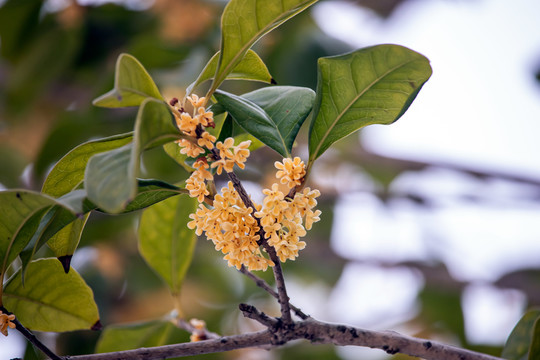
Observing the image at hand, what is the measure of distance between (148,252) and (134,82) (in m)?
0.52

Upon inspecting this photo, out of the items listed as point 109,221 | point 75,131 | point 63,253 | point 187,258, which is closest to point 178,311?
point 187,258

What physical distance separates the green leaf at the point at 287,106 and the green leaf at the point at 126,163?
16cm

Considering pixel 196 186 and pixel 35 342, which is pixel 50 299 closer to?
pixel 35 342

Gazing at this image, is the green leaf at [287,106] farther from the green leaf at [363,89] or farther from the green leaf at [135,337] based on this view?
the green leaf at [135,337]

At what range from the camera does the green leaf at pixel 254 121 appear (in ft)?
2.14

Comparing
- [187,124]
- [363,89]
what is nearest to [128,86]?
[187,124]

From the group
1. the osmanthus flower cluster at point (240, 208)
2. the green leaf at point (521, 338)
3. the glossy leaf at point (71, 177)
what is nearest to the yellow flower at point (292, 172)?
the osmanthus flower cluster at point (240, 208)

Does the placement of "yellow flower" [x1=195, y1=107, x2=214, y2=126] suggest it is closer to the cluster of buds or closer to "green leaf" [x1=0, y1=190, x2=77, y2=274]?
"green leaf" [x1=0, y1=190, x2=77, y2=274]

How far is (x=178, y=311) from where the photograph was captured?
1001mm

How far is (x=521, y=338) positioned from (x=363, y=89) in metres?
0.52

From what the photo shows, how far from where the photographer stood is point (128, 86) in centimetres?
57

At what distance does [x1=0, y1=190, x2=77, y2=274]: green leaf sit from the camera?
579mm

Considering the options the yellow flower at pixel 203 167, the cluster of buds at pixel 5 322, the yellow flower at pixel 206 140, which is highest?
the yellow flower at pixel 206 140

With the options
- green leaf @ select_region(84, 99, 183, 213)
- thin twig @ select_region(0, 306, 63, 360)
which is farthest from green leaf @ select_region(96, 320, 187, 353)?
green leaf @ select_region(84, 99, 183, 213)
